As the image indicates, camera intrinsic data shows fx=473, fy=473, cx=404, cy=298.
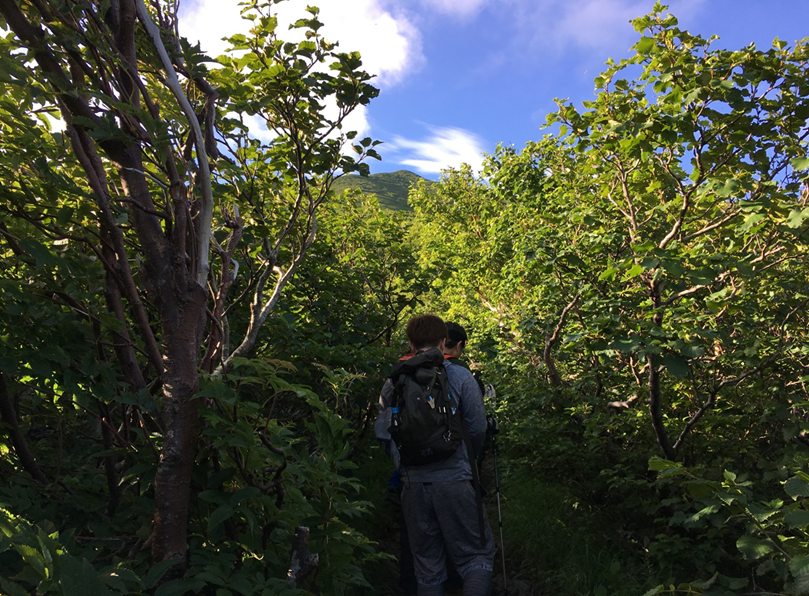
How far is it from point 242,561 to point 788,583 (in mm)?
2384

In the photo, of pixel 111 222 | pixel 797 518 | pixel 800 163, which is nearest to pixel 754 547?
pixel 797 518

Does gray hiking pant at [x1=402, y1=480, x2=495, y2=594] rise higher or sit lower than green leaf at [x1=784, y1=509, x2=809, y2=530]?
lower

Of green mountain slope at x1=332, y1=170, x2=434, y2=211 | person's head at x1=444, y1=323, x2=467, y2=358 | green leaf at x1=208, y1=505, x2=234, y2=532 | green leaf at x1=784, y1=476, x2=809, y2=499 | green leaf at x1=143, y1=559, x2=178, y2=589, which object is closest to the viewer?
green leaf at x1=143, y1=559, x2=178, y2=589

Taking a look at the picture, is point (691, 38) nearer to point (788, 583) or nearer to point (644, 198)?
point (644, 198)

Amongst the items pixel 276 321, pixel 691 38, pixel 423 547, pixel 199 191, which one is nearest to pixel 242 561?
pixel 199 191

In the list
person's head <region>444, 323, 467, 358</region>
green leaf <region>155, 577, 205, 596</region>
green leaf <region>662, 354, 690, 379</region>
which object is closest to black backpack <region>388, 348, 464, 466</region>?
person's head <region>444, 323, 467, 358</region>

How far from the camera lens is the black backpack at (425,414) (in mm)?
3158

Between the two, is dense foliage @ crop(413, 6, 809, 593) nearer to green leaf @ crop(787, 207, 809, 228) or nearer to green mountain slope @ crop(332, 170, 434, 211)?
green leaf @ crop(787, 207, 809, 228)

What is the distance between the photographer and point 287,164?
388 cm

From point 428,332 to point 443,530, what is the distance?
139 cm

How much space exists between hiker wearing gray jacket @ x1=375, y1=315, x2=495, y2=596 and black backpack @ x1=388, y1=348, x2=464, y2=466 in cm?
11

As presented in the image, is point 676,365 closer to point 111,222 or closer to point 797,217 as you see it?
point 797,217

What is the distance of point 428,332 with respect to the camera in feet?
11.8

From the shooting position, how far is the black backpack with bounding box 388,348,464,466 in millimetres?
3158
